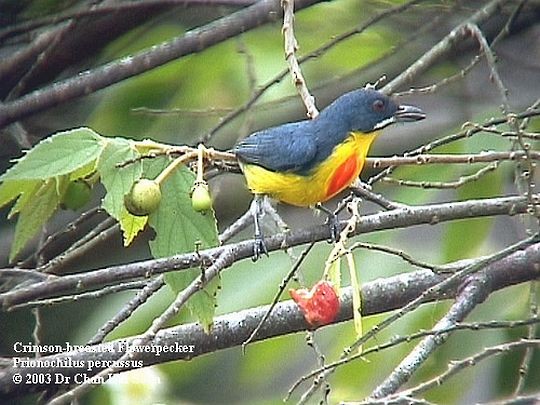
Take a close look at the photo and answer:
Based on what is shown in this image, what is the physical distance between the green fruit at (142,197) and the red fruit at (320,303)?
317 millimetres

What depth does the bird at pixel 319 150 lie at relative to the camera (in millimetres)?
2363

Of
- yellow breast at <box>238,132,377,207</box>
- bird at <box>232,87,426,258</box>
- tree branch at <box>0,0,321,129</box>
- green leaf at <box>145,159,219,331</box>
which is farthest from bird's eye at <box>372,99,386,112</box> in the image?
green leaf at <box>145,159,219,331</box>

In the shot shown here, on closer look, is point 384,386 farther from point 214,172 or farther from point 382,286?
point 214,172

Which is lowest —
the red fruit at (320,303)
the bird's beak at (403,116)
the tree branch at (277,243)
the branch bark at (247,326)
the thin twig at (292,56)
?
the branch bark at (247,326)

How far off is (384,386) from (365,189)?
0.51 m

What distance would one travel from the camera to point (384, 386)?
193 centimetres

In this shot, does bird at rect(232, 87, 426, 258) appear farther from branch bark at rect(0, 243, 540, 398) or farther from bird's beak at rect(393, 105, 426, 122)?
branch bark at rect(0, 243, 540, 398)

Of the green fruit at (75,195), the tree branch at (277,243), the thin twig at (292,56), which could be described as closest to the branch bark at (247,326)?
the tree branch at (277,243)

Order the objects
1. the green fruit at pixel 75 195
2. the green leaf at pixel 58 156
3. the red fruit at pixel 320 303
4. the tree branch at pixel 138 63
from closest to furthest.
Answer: the green leaf at pixel 58 156
the red fruit at pixel 320 303
the green fruit at pixel 75 195
the tree branch at pixel 138 63

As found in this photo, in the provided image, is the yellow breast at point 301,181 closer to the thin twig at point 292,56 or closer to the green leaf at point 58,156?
the thin twig at point 292,56

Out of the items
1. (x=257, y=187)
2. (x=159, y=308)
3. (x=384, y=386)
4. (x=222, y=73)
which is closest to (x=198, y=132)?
(x=222, y=73)

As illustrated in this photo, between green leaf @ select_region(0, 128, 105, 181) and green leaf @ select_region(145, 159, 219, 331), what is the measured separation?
0.14m

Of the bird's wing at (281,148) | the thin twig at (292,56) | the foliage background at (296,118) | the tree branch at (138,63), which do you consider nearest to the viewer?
the thin twig at (292,56)

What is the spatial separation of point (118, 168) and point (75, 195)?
246 millimetres
